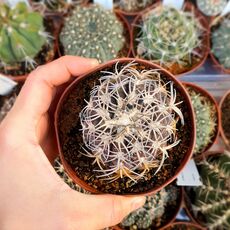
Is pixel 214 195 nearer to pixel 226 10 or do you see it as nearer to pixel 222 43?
pixel 222 43

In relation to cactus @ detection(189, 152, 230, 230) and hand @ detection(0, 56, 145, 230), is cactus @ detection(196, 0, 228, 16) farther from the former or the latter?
hand @ detection(0, 56, 145, 230)

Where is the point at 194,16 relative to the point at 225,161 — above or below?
above

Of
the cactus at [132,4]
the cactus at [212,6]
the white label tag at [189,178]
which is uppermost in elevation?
the cactus at [132,4]

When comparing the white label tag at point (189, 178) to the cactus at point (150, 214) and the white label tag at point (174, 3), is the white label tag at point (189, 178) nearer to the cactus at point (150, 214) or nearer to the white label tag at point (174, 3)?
the cactus at point (150, 214)

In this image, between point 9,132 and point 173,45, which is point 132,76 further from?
point 173,45

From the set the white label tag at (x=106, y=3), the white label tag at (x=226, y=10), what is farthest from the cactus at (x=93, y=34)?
the white label tag at (x=226, y=10)

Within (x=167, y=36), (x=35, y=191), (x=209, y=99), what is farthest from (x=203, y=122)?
(x=35, y=191)

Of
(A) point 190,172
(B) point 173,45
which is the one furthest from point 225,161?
(B) point 173,45
